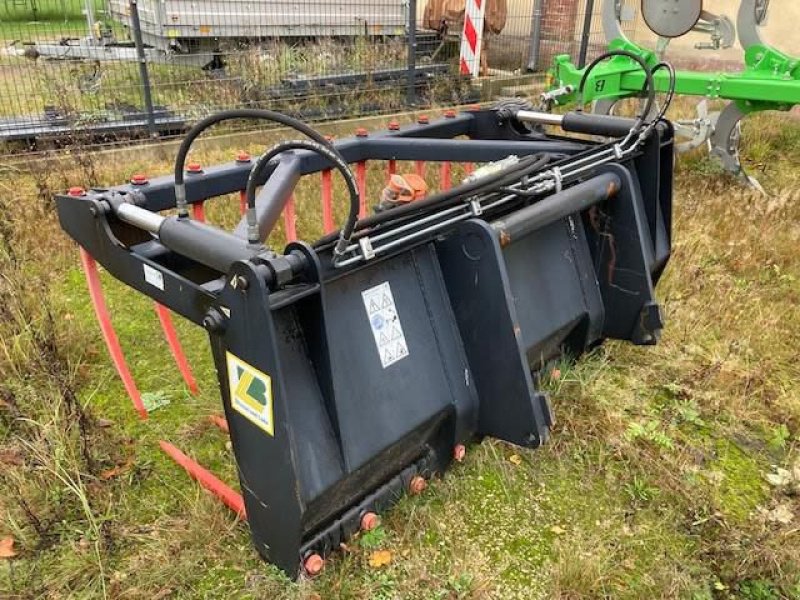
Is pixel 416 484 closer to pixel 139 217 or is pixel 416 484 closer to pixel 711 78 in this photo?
pixel 139 217

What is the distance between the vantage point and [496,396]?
A: 2371 millimetres

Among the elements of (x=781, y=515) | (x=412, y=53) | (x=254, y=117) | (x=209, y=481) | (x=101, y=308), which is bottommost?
(x=781, y=515)

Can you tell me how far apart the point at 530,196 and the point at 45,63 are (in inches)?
267

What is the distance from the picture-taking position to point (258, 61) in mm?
7492

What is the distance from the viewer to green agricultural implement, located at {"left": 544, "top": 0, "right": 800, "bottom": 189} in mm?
5152

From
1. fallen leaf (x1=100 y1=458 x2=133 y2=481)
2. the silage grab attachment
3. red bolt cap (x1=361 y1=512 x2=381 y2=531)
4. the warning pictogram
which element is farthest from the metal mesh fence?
red bolt cap (x1=361 y1=512 x2=381 y2=531)

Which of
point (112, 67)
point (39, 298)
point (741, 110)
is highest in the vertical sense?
point (112, 67)

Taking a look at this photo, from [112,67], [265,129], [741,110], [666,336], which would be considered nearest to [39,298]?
[666,336]

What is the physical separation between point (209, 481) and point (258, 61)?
19.7 feet

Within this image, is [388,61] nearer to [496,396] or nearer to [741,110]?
[741,110]

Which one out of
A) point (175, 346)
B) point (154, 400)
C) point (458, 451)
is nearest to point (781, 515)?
point (458, 451)

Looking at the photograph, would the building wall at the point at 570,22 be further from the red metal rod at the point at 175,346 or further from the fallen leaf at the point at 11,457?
the fallen leaf at the point at 11,457

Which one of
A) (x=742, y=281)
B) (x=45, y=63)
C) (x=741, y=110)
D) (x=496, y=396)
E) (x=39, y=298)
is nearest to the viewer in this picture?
(x=496, y=396)

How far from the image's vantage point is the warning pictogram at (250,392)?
1.81 m
